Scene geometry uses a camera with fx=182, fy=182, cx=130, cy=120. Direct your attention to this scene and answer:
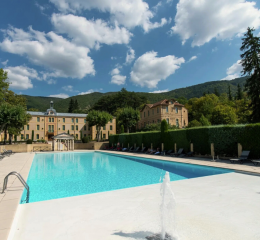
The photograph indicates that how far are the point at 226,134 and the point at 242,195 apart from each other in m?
9.07

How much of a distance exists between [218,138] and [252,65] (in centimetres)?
1286

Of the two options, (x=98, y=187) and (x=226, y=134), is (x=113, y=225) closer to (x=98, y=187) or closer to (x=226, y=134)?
(x=98, y=187)

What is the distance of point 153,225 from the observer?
339 cm

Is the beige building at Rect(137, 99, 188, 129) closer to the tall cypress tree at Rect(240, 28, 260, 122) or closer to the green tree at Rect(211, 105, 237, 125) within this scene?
the green tree at Rect(211, 105, 237, 125)

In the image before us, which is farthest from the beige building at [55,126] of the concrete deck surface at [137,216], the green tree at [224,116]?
the concrete deck surface at [137,216]

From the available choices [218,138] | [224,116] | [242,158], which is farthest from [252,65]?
[224,116]

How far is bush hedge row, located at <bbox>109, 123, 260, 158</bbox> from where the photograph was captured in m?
11.7

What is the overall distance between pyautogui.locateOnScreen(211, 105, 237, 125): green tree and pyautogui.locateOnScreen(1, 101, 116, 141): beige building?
25.5m

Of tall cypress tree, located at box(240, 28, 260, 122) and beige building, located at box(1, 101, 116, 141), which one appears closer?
tall cypress tree, located at box(240, 28, 260, 122)

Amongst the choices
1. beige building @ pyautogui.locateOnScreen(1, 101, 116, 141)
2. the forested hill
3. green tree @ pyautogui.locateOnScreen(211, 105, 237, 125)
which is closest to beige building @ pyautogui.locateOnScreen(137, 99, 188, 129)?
green tree @ pyautogui.locateOnScreen(211, 105, 237, 125)

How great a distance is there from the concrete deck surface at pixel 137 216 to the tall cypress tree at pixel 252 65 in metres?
18.8

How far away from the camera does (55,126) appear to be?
46.2 metres

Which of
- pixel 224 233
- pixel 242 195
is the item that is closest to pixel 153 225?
pixel 224 233

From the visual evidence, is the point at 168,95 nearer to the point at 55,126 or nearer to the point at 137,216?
the point at 55,126
